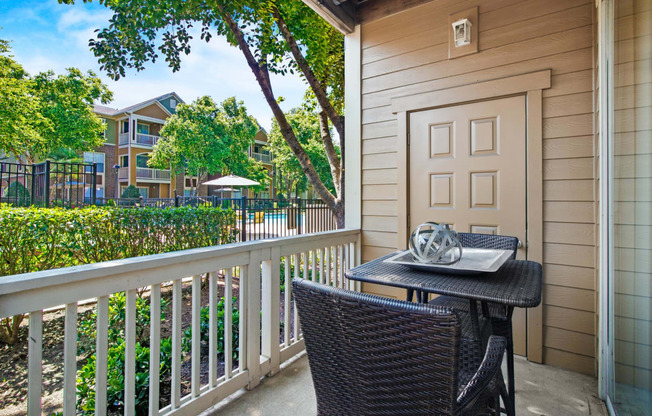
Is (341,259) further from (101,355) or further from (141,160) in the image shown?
(141,160)

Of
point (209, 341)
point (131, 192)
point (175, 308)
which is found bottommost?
point (209, 341)

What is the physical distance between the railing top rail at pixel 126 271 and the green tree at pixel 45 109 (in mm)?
10973

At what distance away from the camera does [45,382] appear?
2404mm

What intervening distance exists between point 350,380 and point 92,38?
531 cm

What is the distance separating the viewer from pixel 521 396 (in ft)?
6.21

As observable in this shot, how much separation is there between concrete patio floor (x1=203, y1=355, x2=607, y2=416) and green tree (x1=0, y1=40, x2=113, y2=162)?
11259 mm

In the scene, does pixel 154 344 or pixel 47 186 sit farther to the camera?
pixel 47 186

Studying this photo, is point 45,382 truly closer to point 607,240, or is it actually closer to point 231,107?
point 607,240

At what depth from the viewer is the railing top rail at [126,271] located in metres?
1.00

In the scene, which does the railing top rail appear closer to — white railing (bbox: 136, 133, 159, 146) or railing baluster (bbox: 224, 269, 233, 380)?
railing baluster (bbox: 224, 269, 233, 380)

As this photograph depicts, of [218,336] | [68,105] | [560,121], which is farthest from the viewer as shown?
[68,105]

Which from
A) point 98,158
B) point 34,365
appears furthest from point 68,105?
point 34,365

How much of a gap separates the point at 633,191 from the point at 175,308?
205 cm

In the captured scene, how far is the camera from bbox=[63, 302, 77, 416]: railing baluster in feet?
3.78
